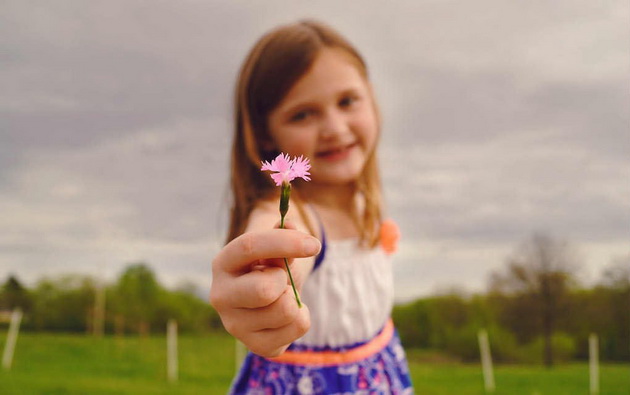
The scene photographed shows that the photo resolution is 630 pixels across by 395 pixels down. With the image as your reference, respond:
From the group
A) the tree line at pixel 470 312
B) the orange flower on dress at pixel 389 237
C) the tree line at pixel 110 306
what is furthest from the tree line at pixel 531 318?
the orange flower on dress at pixel 389 237

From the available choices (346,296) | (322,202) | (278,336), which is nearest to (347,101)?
(322,202)

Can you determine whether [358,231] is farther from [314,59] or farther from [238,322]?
[238,322]

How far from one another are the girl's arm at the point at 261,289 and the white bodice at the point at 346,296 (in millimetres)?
1019

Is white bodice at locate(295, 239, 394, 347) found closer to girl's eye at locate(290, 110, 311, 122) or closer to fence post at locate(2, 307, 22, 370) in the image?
girl's eye at locate(290, 110, 311, 122)

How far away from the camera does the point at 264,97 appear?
95.7 inches

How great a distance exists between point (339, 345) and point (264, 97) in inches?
42.2

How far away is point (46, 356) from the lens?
17.2 m

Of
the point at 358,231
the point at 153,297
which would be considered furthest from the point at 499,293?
the point at 358,231

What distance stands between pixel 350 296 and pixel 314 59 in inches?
39.3

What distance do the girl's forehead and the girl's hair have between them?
0.02 m

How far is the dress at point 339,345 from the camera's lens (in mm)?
2232

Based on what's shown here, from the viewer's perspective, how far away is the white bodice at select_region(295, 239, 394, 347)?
2314mm

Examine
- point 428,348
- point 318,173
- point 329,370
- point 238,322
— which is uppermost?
point 318,173

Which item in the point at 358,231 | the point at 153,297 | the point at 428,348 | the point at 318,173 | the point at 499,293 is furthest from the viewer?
the point at 153,297
